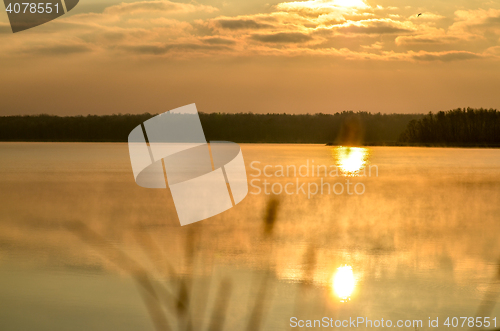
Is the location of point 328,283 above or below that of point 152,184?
above

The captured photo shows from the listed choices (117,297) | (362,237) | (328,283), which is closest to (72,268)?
(117,297)

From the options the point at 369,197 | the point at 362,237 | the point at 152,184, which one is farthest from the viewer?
the point at 152,184

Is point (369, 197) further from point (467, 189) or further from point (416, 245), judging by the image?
point (416, 245)

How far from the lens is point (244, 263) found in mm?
6488

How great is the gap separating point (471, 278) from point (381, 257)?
127 cm

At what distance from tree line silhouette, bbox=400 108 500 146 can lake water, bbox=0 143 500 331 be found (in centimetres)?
4139

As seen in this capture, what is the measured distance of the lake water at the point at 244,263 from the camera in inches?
185

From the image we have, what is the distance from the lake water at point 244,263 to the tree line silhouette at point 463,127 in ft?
136

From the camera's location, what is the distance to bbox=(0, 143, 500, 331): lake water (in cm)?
470

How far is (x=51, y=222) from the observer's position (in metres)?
9.57
